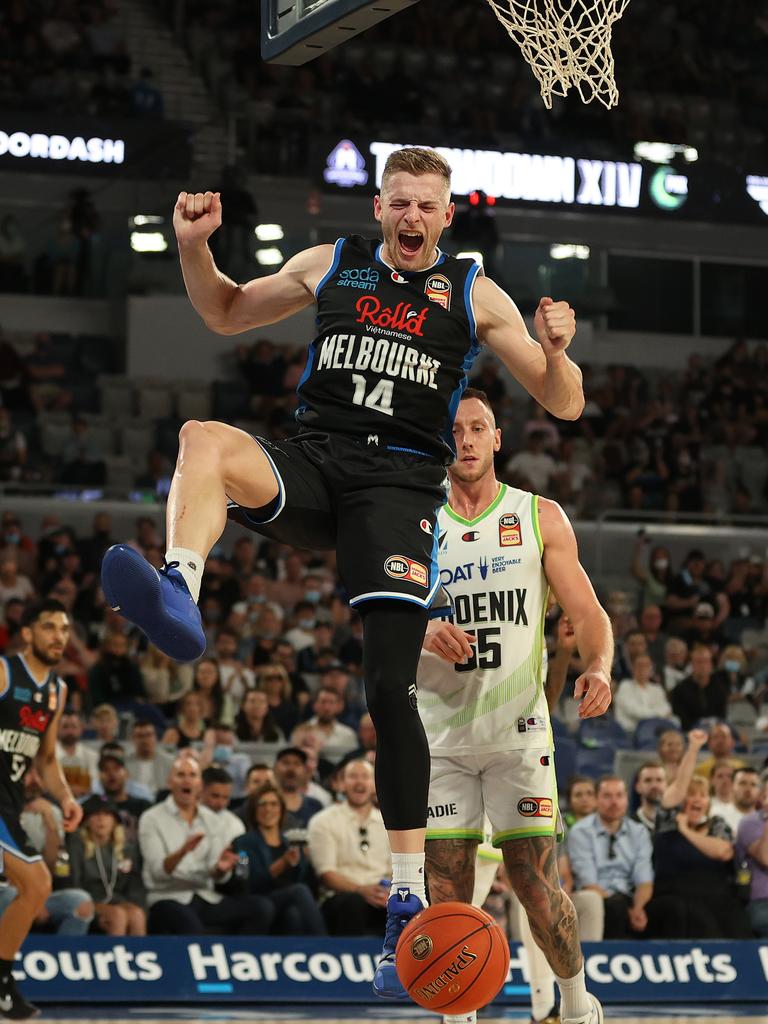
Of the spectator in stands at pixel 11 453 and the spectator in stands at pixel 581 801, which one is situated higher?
A: the spectator in stands at pixel 11 453

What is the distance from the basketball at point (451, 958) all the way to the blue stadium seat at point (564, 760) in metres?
7.78

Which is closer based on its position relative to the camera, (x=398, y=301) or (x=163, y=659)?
(x=398, y=301)

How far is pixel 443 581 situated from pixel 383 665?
79.7 inches

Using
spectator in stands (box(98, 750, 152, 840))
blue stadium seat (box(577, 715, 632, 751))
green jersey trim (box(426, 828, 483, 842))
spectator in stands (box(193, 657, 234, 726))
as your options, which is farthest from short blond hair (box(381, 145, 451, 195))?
blue stadium seat (box(577, 715, 632, 751))

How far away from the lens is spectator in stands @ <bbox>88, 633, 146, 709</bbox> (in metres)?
13.5

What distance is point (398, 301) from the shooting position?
5.59 m

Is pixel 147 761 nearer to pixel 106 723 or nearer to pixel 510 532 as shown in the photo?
pixel 106 723

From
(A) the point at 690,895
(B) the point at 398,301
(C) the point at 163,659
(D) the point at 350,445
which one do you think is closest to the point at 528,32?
(B) the point at 398,301

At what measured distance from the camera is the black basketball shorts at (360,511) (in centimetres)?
534

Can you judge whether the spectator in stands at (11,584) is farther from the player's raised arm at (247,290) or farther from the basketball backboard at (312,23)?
the player's raised arm at (247,290)

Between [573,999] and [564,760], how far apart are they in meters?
6.63

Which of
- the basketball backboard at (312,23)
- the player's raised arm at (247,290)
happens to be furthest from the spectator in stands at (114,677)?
the player's raised arm at (247,290)

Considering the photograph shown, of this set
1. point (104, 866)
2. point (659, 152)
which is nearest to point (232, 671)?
point (104, 866)

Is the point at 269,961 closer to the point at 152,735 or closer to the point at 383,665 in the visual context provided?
the point at 152,735
